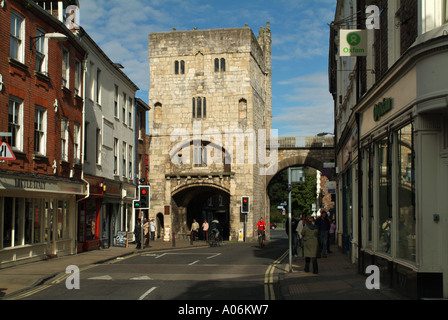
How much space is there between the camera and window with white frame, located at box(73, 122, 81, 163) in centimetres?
2348

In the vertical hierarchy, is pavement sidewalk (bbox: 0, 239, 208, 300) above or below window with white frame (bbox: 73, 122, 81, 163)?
below

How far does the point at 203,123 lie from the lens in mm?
45031

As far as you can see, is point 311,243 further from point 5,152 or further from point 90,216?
point 90,216

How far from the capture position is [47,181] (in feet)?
65.1

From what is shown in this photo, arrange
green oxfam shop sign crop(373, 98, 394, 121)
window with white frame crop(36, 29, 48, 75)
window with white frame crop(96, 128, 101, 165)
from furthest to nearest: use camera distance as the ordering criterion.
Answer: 1. window with white frame crop(96, 128, 101, 165)
2. window with white frame crop(36, 29, 48, 75)
3. green oxfam shop sign crop(373, 98, 394, 121)

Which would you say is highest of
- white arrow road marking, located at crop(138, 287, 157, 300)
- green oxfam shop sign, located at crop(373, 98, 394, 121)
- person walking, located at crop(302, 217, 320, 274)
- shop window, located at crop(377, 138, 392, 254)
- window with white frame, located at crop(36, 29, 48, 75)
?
window with white frame, located at crop(36, 29, 48, 75)

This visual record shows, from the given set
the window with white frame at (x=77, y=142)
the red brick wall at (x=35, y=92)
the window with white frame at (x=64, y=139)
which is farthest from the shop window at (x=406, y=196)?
the window with white frame at (x=77, y=142)

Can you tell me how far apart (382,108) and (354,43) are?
3.79 metres

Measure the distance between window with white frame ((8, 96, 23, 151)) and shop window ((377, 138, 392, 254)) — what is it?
11364 millimetres

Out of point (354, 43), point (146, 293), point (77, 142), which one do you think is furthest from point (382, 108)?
point (77, 142)

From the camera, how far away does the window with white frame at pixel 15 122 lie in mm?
17717

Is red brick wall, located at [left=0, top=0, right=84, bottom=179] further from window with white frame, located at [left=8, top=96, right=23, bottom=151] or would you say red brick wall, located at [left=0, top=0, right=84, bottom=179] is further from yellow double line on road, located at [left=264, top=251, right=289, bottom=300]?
yellow double line on road, located at [left=264, top=251, right=289, bottom=300]

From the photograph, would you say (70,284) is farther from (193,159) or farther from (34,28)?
(193,159)

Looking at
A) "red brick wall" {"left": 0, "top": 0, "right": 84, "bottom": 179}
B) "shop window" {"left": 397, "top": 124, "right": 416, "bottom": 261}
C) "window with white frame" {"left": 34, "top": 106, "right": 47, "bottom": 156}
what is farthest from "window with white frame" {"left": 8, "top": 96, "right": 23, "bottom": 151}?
"shop window" {"left": 397, "top": 124, "right": 416, "bottom": 261}
